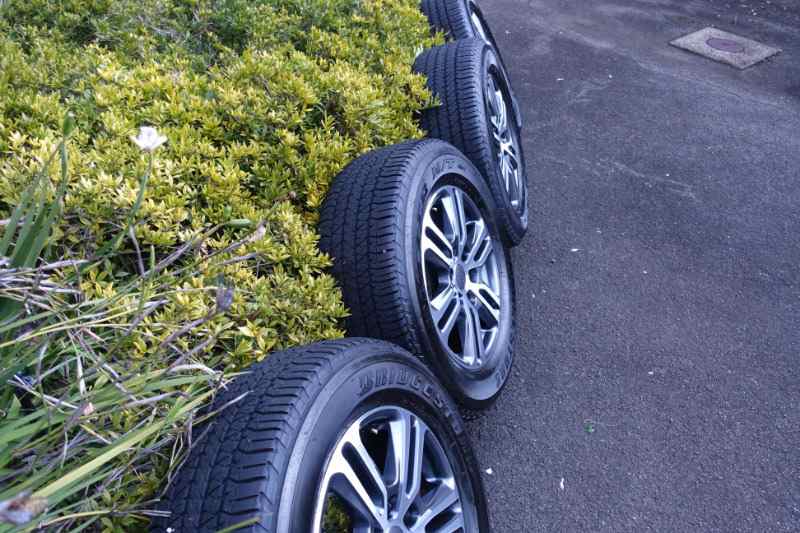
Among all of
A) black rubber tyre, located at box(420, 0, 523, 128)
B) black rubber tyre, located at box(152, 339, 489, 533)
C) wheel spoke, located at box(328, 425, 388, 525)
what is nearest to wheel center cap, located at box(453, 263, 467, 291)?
black rubber tyre, located at box(152, 339, 489, 533)

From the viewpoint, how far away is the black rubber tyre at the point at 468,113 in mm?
3786

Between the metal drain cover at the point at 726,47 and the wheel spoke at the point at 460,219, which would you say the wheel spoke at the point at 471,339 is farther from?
the metal drain cover at the point at 726,47

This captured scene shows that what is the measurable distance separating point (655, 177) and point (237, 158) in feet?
10.6

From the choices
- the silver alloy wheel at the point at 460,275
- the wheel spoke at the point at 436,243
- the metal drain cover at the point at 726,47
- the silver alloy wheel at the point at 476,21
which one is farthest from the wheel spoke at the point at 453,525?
the metal drain cover at the point at 726,47

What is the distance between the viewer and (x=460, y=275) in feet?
10.6

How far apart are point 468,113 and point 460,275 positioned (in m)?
1.03

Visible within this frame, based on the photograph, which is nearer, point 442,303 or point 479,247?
point 442,303

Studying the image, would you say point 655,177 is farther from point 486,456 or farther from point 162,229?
point 162,229

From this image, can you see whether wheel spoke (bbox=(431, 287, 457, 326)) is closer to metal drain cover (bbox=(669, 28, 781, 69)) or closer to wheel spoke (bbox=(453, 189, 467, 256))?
wheel spoke (bbox=(453, 189, 467, 256))

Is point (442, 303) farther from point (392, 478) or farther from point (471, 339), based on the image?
point (392, 478)

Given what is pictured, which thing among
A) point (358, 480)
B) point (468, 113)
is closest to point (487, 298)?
point (468, 113)

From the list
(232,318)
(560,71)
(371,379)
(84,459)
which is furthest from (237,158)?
(560,71)

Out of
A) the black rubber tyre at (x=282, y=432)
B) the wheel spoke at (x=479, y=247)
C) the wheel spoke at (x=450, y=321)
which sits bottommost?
the wheel spoke at (x=450, y=321)

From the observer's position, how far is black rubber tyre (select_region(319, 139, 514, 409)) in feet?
9.02
